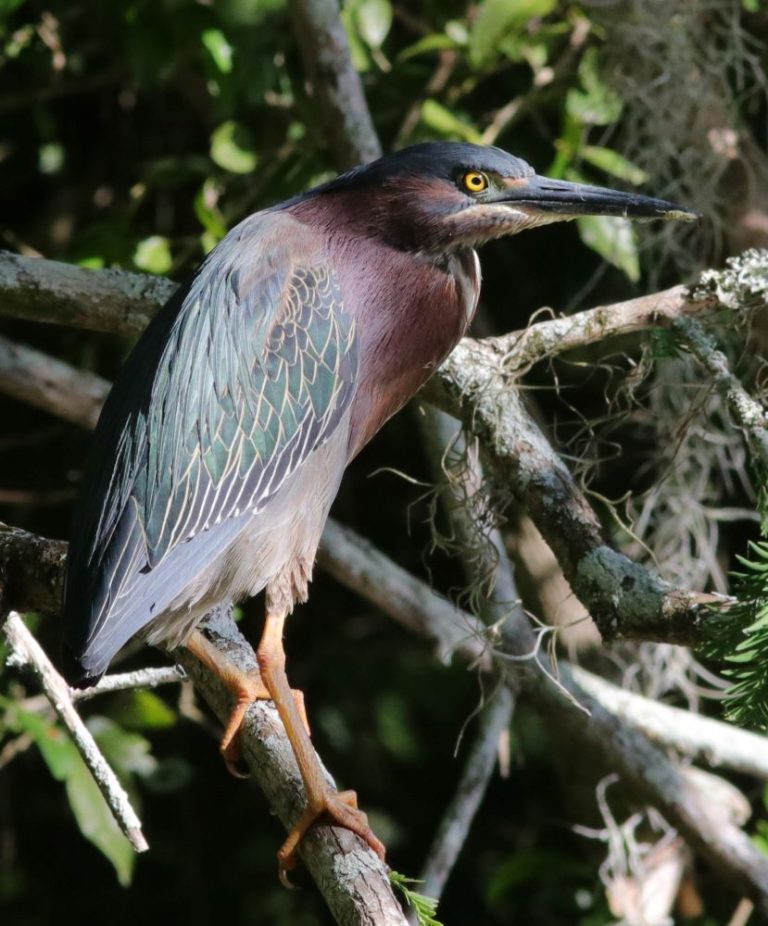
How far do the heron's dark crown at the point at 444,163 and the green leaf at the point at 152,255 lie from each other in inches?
36.0

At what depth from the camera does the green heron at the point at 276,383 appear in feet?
6.72

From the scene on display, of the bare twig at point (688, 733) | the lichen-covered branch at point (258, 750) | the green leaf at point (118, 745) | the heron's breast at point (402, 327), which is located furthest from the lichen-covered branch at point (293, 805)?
the bare twig at point (688, 733)

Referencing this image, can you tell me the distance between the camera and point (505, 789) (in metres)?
3.81

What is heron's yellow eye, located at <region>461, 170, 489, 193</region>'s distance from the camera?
222 centimetres

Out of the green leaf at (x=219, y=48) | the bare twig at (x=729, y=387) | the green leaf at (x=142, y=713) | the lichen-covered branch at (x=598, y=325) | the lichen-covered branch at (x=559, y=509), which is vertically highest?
the green leaf at (x=219, y=48)

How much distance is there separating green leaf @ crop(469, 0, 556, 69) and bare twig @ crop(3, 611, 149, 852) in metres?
1.64

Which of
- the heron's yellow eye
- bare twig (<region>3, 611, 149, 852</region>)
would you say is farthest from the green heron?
bare twig (<region>3, 611, 149, 852</region>)

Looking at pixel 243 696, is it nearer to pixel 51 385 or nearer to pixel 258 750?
pixel 258 750

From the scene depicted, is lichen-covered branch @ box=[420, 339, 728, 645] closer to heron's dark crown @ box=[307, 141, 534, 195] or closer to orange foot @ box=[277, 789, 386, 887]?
heron's dark crown @ box=[307, 141, 534, 195]

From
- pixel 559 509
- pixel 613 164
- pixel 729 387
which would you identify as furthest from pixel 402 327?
pixel 613 164

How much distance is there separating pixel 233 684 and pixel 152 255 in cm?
130

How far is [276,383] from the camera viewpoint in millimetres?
2158

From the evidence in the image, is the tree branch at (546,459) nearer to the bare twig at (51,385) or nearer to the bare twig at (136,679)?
the bare twig at (51,385)

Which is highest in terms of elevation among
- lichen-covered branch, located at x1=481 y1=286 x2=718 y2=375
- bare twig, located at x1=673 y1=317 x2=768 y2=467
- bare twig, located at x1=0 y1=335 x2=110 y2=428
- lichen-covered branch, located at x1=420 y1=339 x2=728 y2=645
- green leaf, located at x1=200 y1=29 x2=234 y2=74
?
green leaf, located at x1=200 y1=29 x2=234 y2=74
